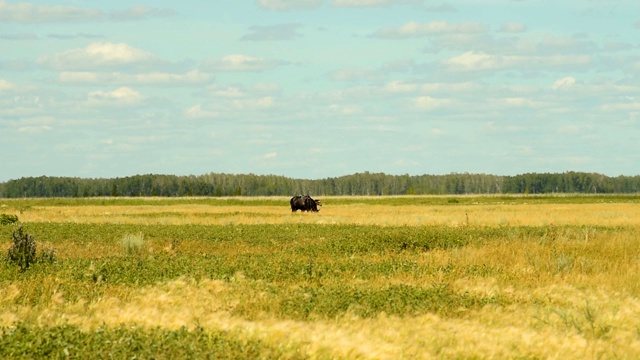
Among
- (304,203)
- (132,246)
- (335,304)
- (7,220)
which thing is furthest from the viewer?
(304,203)

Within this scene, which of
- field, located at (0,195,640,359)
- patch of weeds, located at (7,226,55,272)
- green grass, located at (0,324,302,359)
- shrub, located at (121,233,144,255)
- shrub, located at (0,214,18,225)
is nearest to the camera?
green grass, located at (0,324,302,359)

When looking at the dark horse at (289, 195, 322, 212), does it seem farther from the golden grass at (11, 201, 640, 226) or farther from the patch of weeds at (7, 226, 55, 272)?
the patch of weeds at (7, 226, 55, 272)

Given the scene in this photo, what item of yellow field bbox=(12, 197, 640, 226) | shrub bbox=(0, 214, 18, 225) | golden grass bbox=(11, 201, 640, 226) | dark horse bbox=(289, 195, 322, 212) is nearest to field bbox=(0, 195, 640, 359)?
shrub bbox=(0, 214, 18, 225)

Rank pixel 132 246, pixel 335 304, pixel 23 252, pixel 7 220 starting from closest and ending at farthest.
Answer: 1. pixel 335 304
2. pixel 23 252
3. pixel 132 246
4. pixel 7 220

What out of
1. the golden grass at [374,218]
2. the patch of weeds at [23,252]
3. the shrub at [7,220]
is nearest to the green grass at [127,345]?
the patch of weeds at [23,252]

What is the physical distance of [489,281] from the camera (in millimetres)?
19391

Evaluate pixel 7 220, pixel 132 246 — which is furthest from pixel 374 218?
pixel 132 246

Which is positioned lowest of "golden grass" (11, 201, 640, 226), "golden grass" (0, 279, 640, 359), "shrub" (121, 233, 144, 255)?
"golden grass" (0, 279, 640, 359)

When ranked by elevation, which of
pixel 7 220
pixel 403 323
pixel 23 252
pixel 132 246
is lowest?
pixel 403 323

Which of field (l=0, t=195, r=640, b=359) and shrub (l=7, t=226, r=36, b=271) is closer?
field (l=0, t=195, r=640, b=359)

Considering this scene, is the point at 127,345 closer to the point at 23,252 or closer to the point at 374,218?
the point at 23,252

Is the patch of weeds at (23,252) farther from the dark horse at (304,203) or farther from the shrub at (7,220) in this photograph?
the dark horse at (304,203)

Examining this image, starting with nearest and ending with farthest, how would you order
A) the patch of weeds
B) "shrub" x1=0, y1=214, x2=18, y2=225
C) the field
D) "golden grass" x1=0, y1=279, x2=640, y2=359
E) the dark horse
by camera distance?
the field, "golden grass" x1=0, y1=279, x2=640, y2=359, the patch of weeds, "shrub" x1=0, y1=214, x2=18, y2=225, the dark horse

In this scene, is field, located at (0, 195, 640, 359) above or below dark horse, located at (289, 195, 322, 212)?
below
